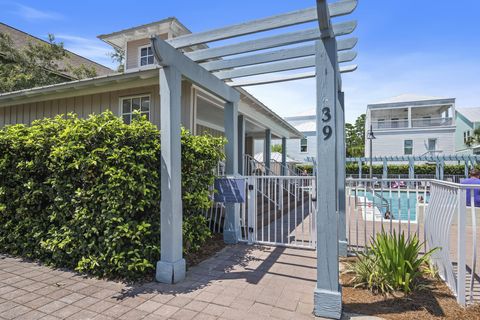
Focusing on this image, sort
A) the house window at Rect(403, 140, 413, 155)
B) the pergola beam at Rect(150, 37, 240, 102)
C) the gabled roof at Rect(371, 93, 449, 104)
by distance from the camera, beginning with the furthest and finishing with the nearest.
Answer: the gabled roof at Rect(371, 93, 449, 104)
the house window at Rect(403, 140, 413, 155)
the pergola beam at Rect(150, 37, 240, 102)

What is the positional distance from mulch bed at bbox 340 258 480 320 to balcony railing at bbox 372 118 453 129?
26.3 m

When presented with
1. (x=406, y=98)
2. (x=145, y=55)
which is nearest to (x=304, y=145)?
(x=406, y=98)

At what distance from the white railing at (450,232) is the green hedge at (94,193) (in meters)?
3.18

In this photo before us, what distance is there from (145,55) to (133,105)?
4.63 metres

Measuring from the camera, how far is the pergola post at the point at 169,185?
357cm

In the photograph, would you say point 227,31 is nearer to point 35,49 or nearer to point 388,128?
point 35,49

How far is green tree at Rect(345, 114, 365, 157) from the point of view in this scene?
117 feet

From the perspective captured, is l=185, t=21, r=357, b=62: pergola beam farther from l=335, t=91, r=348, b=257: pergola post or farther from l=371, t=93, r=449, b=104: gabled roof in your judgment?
l=371, t=93, r=449, b=104: gabled roof

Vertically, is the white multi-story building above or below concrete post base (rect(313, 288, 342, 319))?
above

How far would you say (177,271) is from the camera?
3590 mm

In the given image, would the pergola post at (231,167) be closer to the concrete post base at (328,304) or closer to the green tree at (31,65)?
the concrete post base at (328,304)

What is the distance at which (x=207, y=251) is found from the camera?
4.81 m

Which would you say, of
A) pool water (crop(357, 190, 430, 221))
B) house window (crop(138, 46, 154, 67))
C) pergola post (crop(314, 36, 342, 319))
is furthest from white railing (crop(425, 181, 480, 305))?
house window (crop(138, 46, 154, 67))

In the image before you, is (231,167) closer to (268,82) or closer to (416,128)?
(268,82)
